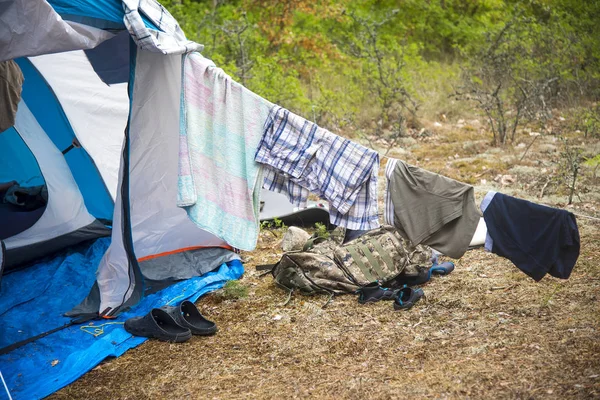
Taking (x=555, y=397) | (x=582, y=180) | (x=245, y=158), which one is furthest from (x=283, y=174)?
(x=582, y=180)

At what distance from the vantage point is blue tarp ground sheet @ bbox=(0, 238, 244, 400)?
11.5ft

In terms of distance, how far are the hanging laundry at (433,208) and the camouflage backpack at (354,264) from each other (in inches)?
32.4

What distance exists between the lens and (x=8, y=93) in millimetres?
3789

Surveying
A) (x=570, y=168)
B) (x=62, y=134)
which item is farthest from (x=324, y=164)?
(x=570, y=168)

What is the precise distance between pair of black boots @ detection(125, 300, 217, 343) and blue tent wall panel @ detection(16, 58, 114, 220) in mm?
1820

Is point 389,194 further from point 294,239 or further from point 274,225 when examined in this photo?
point 274,225

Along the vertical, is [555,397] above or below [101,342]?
above

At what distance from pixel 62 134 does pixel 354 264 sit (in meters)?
2.80

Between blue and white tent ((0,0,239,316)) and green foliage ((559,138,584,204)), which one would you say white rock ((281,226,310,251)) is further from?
green foliage ((559,138,584,204))

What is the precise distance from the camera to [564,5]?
398 inches

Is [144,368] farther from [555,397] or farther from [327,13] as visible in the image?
[327,13]

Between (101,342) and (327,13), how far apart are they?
9.44 metres

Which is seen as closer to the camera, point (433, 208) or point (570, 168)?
point (433, 208)

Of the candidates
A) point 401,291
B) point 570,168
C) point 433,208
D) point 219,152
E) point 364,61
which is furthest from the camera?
point 364,61
